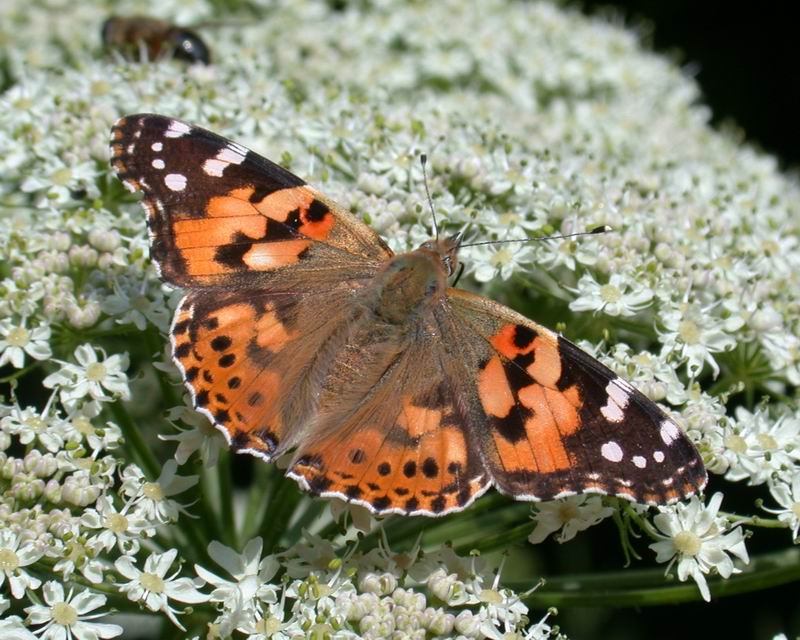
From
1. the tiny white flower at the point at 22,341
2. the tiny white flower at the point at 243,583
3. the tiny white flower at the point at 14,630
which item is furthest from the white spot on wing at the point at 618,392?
the tiny white flower at the point at 22,341

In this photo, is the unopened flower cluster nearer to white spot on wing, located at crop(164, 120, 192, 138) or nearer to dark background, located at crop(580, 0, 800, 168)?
white spot on wing, located at crop(164, 120, 192, 138)

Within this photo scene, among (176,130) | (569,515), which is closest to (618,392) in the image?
(569,515)

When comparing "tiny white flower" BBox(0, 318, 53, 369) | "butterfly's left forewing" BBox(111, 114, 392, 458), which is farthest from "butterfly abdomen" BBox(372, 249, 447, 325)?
"tiny white flower" BBox(0, 318, 53, 369)

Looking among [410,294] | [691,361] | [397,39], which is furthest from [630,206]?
[397,39]

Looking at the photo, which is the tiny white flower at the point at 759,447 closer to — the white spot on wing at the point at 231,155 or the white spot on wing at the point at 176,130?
the white spot on wing at the point at 231,155

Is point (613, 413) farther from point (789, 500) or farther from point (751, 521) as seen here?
point (789, 500)
